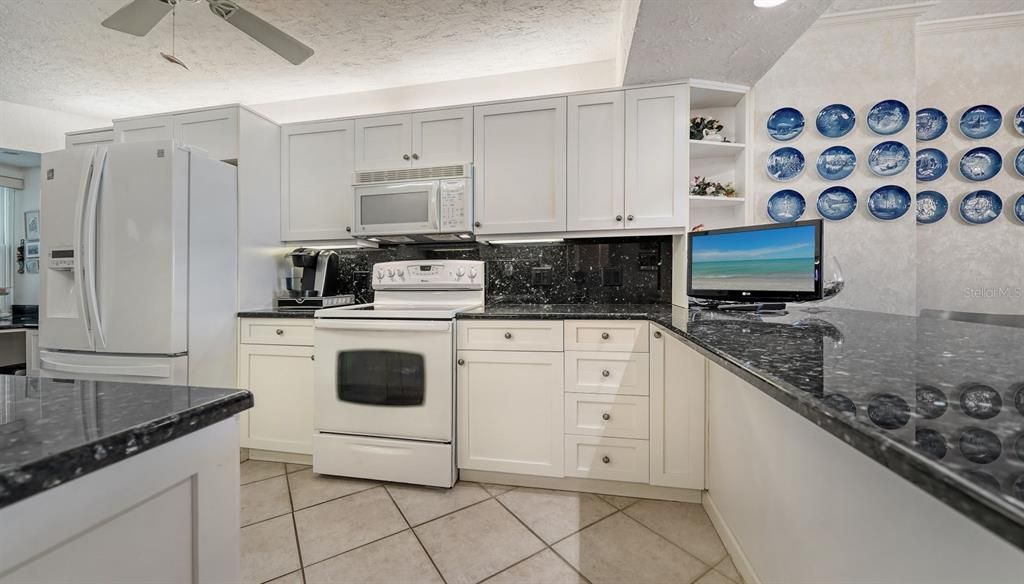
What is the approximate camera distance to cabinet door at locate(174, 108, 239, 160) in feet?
8.27

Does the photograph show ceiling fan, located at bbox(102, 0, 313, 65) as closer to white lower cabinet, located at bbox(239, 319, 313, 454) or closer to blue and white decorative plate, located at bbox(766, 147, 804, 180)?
white lower cabinet, located at bbox(239, 319, 313, 454)

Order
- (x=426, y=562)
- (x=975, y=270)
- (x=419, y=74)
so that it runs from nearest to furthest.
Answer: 1. (x=426, y=562)
2. (x=975, y=270)
3. (x=419, y=74)

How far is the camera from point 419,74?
286 cm

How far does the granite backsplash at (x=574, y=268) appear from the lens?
8.61 ft

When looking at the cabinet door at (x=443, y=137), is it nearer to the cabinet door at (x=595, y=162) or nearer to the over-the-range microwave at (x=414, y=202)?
the over-the-range microwave at (x=414, y=202)

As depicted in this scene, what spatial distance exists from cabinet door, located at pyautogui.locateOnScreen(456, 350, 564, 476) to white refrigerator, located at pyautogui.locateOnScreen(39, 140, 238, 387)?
1531 millimetres

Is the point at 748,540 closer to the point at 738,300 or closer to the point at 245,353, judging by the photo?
the point at 738,300

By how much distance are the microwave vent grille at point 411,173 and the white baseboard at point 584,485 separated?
175 cm

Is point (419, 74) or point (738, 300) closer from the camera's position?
point (738, 300)

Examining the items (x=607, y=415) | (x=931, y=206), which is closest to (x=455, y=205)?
(x=607, y=415)

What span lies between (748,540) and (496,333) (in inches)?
52.3

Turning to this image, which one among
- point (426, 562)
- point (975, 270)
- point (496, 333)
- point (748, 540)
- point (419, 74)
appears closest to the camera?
point (748, 540)

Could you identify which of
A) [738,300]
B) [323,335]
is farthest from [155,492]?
[738,300]

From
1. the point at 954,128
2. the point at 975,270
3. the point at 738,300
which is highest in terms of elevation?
the point at 954,128
